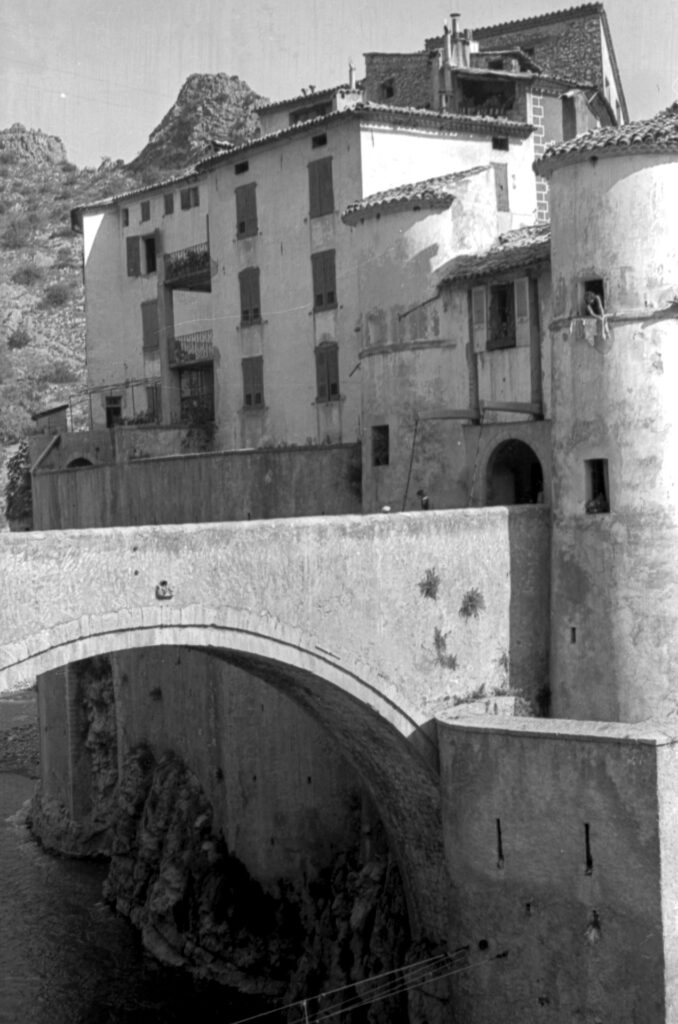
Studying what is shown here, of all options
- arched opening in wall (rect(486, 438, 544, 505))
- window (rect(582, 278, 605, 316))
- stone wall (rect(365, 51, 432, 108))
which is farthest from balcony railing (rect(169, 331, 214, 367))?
window (rect(582, 278, 605, 316))

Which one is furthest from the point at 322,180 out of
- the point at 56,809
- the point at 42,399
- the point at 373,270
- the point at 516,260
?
the point at 42,399

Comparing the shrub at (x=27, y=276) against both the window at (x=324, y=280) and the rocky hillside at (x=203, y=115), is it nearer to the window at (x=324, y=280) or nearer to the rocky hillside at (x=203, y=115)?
the rocky hillside at (x=203, y=115)

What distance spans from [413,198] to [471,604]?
775 centimetres

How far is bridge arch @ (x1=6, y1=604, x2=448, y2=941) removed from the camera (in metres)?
16.7

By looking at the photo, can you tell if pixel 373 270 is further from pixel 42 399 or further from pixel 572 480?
pixel 42 399

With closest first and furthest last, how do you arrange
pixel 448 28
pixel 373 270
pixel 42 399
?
pixel 373 270 → pixel 448 28 → pixel 42 399

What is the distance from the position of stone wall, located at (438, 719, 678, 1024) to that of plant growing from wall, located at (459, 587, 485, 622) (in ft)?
5.78

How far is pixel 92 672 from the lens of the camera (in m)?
34.4

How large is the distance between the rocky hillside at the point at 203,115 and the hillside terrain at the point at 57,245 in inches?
2.0

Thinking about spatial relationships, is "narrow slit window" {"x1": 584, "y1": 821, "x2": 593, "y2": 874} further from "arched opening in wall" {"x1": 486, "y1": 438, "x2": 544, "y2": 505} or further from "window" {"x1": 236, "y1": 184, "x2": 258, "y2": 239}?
"window" {"x1": 236, "y1": 184, "x2": 258, "y2": 239}

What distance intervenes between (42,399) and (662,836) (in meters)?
57.3

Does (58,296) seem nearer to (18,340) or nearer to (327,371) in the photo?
(18,340)

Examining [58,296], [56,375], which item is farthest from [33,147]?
[56,375]

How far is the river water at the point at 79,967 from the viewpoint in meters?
25.2
